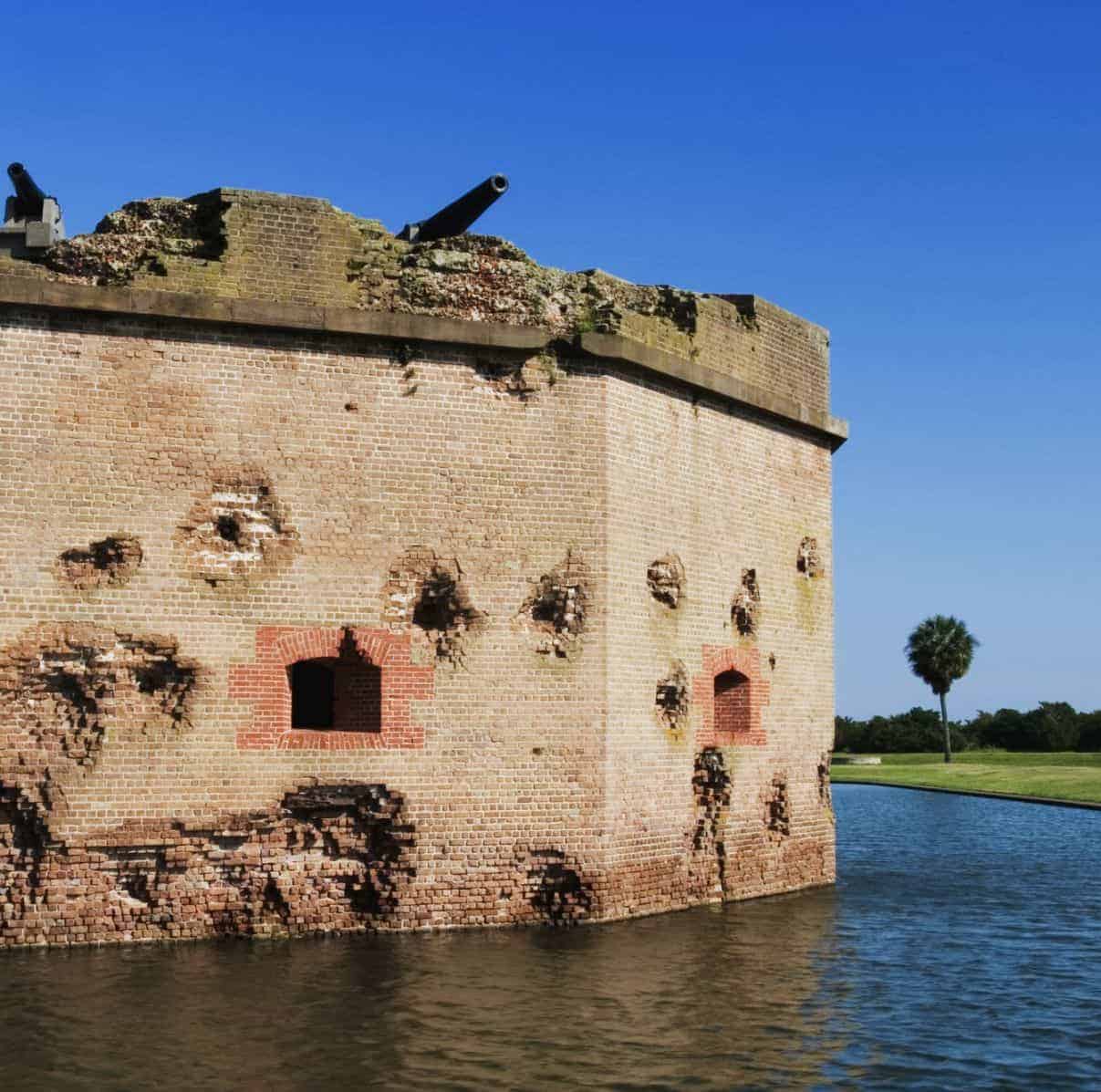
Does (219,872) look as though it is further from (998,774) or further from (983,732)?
(983,732)

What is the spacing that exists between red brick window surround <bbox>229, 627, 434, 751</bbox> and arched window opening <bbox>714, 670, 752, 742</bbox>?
4060mm

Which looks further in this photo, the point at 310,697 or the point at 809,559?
the point at 809,559

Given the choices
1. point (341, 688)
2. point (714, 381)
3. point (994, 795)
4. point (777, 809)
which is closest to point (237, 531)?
point (341, 688)

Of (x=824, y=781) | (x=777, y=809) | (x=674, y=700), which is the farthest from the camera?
(x=824, y=781)

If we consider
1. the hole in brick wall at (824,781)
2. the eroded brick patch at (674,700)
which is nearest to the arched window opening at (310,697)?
the eroded brick patch at (674,700)

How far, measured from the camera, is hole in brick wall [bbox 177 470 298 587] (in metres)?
11.8

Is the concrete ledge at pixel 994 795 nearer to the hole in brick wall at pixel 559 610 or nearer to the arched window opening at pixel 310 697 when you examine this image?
the hole in brick wall at pixel 559 610

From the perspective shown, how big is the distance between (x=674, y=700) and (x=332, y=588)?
373cm

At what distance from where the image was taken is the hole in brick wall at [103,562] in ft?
A: 37.4

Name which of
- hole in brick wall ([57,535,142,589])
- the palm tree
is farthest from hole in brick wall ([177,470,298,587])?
the palm tree

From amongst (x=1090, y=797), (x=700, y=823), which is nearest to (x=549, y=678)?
(x=700, y=823)

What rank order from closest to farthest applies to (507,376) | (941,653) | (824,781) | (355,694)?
(355,694)
(507,376)
(824,781)
(941,653)

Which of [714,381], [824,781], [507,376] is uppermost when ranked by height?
[714,381]

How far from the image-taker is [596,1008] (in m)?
9.40
